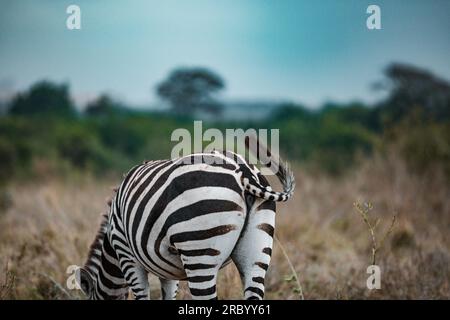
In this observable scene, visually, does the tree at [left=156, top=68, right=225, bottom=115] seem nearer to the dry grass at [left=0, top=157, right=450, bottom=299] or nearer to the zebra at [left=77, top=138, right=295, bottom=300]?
the dry grass at [left=0, top=157, right=450, bottom=299]

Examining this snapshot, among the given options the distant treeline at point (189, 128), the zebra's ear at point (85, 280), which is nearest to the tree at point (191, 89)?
the distant treeline at point (189, 128)

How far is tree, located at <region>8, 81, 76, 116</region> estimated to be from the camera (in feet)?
85.6

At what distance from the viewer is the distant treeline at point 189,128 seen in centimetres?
1480

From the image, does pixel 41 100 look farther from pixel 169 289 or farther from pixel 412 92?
pixel 169 289

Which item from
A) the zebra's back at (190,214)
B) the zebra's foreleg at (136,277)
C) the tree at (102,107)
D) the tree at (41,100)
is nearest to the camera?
the zebra's back at (190,214)

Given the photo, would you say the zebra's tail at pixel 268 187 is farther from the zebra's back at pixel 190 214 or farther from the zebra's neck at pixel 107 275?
the zebra's neck at pixel 107 275

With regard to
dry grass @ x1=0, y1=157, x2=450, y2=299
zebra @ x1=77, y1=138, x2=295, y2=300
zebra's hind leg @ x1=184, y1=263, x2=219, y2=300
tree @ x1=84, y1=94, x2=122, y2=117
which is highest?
tree @ x1=84, y1=94, x2=122, y2=117

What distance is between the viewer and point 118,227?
4.61m

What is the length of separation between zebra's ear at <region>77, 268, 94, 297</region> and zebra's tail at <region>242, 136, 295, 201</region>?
5.76ft

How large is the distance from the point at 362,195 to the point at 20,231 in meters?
6.34

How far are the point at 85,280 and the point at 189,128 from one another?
18.1 metres

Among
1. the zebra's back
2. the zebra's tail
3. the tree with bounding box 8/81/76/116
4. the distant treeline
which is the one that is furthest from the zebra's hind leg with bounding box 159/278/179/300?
the tree with bounding box 8/81/76/116

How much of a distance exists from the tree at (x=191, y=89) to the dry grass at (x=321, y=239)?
1330 centimetres
